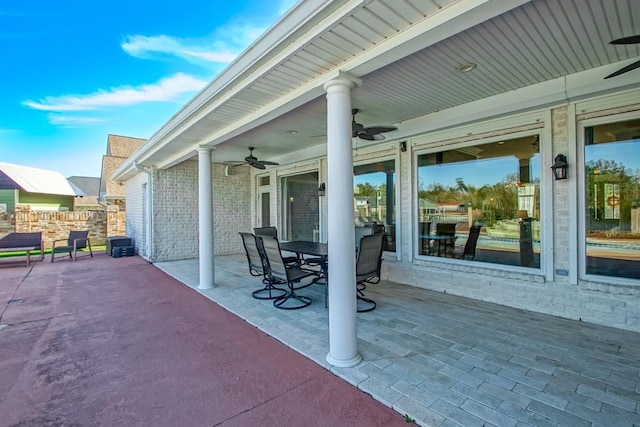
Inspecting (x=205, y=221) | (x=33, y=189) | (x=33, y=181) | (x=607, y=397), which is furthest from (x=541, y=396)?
(x=33, y=181)

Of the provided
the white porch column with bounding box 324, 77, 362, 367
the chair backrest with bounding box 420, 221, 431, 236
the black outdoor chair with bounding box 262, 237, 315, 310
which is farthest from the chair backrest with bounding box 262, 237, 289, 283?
the chair backrest with bounding box 420, 221, 431, 236

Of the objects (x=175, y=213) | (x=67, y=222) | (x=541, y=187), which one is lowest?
(x=67, y=222)

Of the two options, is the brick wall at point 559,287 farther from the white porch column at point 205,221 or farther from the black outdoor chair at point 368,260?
the white porch column at point 205,221

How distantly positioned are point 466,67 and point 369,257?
2.36m

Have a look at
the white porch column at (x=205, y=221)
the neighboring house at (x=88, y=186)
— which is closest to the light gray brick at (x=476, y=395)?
the white porch column at (x=205, y=221)

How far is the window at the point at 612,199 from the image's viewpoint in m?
3.36

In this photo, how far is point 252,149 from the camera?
6.81 meters

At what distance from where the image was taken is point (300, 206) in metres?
7.96

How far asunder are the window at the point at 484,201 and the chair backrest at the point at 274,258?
8.13 feet

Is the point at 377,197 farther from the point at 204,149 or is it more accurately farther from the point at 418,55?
the point at 418,55

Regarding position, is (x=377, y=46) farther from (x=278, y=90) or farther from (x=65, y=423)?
(x=65, y=423)

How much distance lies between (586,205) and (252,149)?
5805 millimetres

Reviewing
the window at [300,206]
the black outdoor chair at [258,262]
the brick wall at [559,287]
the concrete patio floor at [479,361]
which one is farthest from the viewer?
the window at [300,206]

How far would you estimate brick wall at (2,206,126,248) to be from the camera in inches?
434
